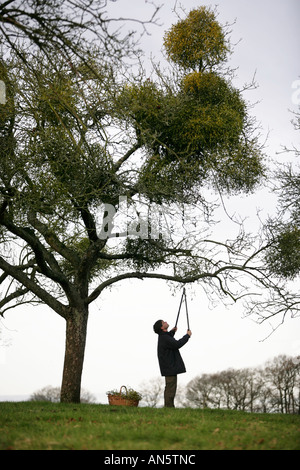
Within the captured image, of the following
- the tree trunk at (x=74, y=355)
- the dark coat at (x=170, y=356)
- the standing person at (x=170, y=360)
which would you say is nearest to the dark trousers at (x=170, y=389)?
the standing person at (x=170, y=360)

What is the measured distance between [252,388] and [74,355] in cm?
1779

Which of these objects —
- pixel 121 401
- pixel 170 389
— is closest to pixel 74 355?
pixel 121 401

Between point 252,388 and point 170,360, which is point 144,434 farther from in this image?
point 252,388

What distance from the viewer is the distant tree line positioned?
23469mm

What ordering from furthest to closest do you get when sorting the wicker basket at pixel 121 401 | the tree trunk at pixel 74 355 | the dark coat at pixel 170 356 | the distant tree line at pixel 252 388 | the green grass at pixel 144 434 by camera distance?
the distant tree line at pixel 252 388, the tree trunk at pixel 74 355, the wicker basket at pixel 121 401, the dark coat at pixel 170 356, the green grass at pixel 144 434

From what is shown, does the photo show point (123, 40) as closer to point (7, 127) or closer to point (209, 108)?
point (209, 108)

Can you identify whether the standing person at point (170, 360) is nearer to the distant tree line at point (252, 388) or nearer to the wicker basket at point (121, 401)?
the wicker basket at point (121, 401)

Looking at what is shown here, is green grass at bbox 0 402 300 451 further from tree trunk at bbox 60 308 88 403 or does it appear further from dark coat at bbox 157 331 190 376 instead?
tree trunk at bbox 60 308 88 403

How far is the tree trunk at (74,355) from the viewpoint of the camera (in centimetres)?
1065

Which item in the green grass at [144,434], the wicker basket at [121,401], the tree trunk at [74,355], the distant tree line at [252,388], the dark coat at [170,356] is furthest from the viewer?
the distant tree line at [252,388]

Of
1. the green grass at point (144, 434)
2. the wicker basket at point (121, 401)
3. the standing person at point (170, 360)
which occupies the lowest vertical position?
the green grass at point (144, 434)

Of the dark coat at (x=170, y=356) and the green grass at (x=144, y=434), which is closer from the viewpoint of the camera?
the green grass at (x=144, y=434)

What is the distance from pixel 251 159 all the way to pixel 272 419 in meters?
5.80

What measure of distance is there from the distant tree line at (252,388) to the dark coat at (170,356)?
14621 mm
